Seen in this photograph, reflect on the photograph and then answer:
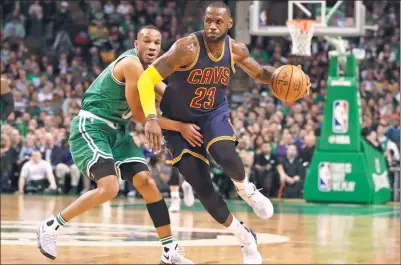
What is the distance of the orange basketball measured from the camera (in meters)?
8.17

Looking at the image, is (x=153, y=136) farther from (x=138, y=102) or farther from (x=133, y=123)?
(x=133, y=123)

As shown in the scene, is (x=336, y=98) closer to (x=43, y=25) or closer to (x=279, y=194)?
(x=279, y=194)

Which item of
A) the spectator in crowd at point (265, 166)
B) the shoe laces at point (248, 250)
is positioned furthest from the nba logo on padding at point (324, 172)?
the shoe laces at point (248, 250)

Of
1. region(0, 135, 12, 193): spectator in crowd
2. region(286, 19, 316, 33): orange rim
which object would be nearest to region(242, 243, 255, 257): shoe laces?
region(286, 19, 316, 33): orange rim

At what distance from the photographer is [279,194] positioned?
21422 millimetres

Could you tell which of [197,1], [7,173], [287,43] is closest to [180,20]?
[197,1]

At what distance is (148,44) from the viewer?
8.12 meters

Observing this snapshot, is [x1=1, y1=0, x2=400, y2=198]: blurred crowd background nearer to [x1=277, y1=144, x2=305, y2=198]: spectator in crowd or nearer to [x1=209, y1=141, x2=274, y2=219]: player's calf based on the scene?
[x1=277, y1=144, x2=305, y2=198]: spectator in crowd

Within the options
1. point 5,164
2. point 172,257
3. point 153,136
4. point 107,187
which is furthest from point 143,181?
point 5,164

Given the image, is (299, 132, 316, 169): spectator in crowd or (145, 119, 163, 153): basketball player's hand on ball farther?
(299, 132, 316, 169): spectator in crowd

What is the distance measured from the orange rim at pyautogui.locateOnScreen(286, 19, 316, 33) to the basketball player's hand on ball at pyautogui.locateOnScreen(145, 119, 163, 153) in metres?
10.7

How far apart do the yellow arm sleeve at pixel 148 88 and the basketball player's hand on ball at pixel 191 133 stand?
2.32ft

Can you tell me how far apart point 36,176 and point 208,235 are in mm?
8663

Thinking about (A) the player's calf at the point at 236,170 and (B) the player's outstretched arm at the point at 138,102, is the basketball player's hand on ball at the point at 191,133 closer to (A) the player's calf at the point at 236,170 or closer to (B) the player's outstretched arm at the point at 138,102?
Answer: (B) the player's outstretched arm at the point at 138,102
